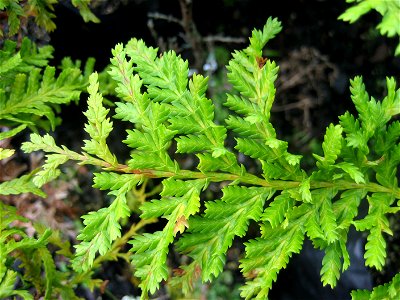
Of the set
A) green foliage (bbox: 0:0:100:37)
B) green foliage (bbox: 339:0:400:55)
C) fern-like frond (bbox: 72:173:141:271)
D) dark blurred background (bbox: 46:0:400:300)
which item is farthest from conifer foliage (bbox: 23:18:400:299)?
dark blurred background (bbox: 46:0:400:300)

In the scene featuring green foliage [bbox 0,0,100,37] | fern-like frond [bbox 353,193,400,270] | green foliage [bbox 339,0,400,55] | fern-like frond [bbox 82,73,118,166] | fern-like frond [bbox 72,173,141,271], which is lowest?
fern-like frond [bbox 353,193,400,270]

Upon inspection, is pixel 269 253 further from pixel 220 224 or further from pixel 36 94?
pixel 36 94

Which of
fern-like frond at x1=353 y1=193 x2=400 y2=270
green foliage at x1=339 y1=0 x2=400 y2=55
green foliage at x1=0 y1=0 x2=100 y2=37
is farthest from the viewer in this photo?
green foliage at x1=0 y1=0 x2=100 y2=37

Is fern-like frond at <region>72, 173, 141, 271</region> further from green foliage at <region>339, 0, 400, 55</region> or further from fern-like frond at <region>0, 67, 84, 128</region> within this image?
green foliage at <region>339, 0, 400, 55</region>

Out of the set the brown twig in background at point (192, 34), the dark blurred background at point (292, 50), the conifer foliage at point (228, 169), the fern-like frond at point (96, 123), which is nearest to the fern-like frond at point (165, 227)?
the conifer foliage at point (228, 169)

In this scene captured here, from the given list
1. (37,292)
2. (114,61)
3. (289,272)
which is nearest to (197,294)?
(289,272)

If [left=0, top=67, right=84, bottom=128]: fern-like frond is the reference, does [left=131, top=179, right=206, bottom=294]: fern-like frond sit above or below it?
below

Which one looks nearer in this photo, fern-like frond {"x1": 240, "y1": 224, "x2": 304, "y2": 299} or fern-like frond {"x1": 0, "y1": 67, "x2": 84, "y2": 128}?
fern-like frond {"x1": 240, "y1": 224, "x2": 304, "y2": 299}

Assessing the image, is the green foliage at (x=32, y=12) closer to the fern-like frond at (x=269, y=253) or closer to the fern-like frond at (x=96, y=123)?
the fern-like frond at (x=96, y=123)

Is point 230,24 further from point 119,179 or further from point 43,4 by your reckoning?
point 119,179

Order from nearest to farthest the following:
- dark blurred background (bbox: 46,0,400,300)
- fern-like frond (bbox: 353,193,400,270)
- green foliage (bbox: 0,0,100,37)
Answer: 1. fern-like frond (bbox: 353,193,400,270)
2. green foliage (bbox: 0,0,100,37)
3. dark blurred background (bbox: 46,0,400,300)

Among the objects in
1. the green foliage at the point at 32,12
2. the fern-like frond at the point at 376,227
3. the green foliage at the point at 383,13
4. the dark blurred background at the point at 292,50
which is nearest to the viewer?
the green foliage at the point at 383,13
